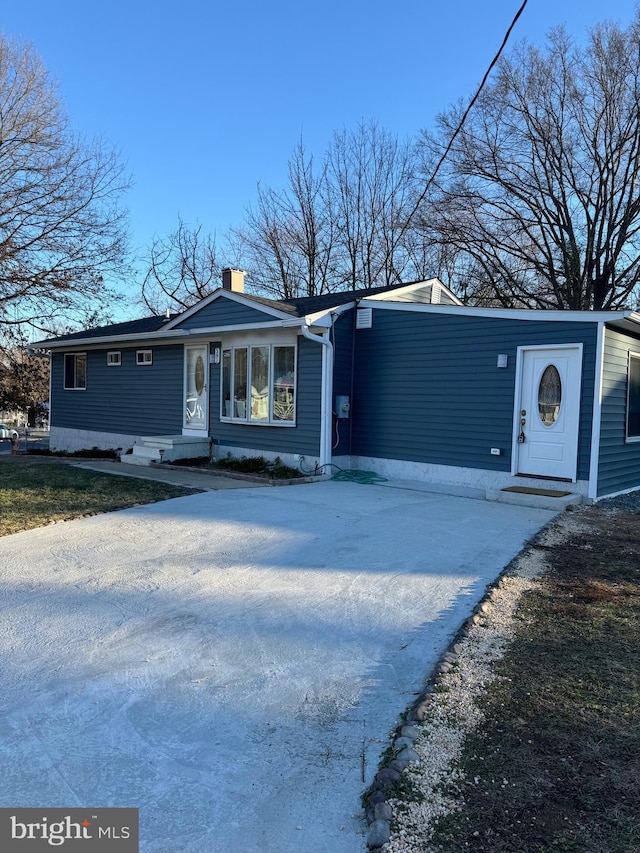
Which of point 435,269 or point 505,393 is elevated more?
point 435,269

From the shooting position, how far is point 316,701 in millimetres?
3117

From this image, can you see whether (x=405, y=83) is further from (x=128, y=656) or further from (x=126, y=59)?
(x=128, y=656)

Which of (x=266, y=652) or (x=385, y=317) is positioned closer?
(x=266, y=652)

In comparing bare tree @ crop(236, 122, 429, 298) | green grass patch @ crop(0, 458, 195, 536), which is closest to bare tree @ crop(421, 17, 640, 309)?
bare tree @ crop(236, 122, 429, 298)

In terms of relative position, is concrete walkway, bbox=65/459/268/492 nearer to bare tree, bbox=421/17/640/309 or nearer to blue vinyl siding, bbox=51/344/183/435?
blue vinyl siding, bbox=51/344/183/435

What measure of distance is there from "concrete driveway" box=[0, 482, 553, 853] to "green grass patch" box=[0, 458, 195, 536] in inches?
22.6

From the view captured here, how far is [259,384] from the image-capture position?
38.9 feet

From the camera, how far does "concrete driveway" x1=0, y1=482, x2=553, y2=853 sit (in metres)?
2.35

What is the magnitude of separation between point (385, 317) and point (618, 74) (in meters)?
15.4

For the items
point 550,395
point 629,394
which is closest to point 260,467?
point 550,395

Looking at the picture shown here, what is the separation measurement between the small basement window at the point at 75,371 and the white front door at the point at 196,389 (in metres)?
4.81

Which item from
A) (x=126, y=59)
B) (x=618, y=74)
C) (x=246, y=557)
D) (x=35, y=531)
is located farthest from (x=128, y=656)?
(x=618, y=74)

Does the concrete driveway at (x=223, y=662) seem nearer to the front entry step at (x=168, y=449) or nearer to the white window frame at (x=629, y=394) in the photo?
the white window frame at (x=629, y=394)

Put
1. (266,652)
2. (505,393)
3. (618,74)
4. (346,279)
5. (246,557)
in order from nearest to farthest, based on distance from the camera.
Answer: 1. (266,652)
2. (246,557)
3. (505,393)
4. (618,74)
5. (346,279)
